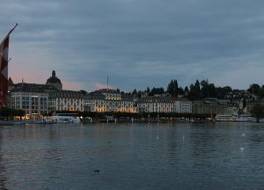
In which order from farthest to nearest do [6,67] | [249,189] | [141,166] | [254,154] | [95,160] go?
[254,154], [95,160], [141,166], [249,189], [6,67]

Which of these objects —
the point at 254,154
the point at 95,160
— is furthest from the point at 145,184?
the point at 254,154

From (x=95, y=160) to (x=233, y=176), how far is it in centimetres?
1263

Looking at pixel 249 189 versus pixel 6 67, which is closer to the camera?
pixel 6 67

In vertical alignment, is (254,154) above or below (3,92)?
below

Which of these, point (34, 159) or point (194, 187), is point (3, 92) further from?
point (34, 159)

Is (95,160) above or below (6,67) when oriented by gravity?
below

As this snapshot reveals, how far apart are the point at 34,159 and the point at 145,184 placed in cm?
1595

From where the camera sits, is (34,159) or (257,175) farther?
(34,159)

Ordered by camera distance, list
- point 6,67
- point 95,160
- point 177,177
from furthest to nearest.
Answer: point 95,160, point 177,177, point 6,67

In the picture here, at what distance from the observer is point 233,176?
32.3 meters

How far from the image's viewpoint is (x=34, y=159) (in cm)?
4284

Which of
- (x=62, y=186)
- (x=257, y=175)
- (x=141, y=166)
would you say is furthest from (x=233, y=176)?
(x=62, y=186)

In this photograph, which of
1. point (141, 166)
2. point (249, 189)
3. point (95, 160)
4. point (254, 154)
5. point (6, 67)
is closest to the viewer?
point (6, 67)

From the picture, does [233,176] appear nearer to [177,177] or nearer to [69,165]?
[177,177]
